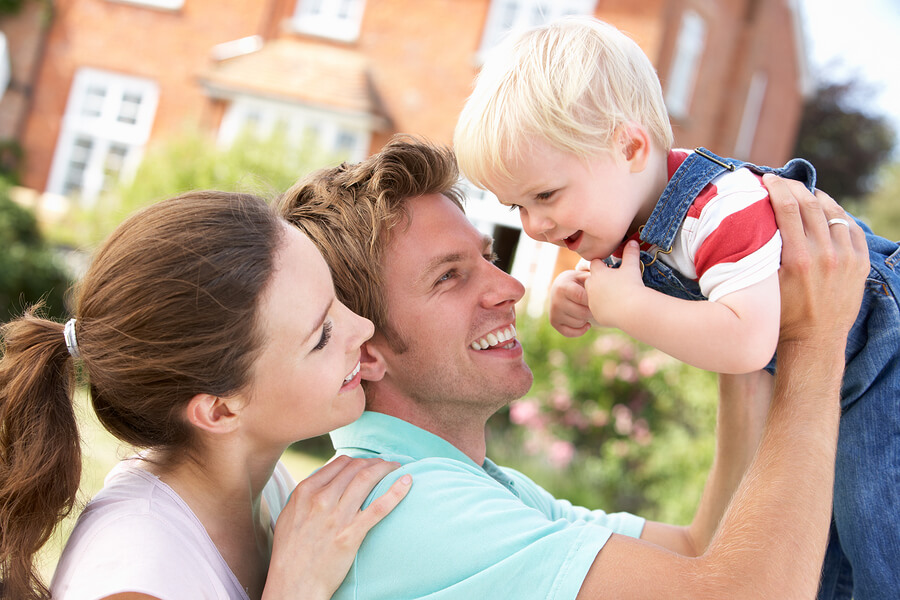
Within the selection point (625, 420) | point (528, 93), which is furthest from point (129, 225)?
point (625, 420)

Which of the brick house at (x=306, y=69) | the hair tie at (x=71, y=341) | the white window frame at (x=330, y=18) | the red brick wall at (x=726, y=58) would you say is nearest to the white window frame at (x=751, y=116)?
the red brick wall at (x=726, y=58)

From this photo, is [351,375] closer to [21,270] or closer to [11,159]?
[21,270]

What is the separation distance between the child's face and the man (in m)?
0.37

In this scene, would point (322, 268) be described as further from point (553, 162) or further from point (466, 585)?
point (466, 585)

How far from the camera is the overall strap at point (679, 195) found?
201cm

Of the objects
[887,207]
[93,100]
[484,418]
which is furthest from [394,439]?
[887,207]

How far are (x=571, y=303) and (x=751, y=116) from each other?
19053 millimetres

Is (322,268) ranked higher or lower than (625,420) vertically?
higher

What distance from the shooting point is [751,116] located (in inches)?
776

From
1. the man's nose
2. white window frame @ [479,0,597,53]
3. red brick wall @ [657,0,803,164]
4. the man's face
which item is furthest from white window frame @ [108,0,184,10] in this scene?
the man's nose

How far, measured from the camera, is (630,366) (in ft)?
27.6

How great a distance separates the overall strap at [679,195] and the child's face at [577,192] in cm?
8

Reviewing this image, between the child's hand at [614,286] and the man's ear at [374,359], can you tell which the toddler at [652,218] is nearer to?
the child's hand at [614,286]

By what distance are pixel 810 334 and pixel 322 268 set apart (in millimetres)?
1229
